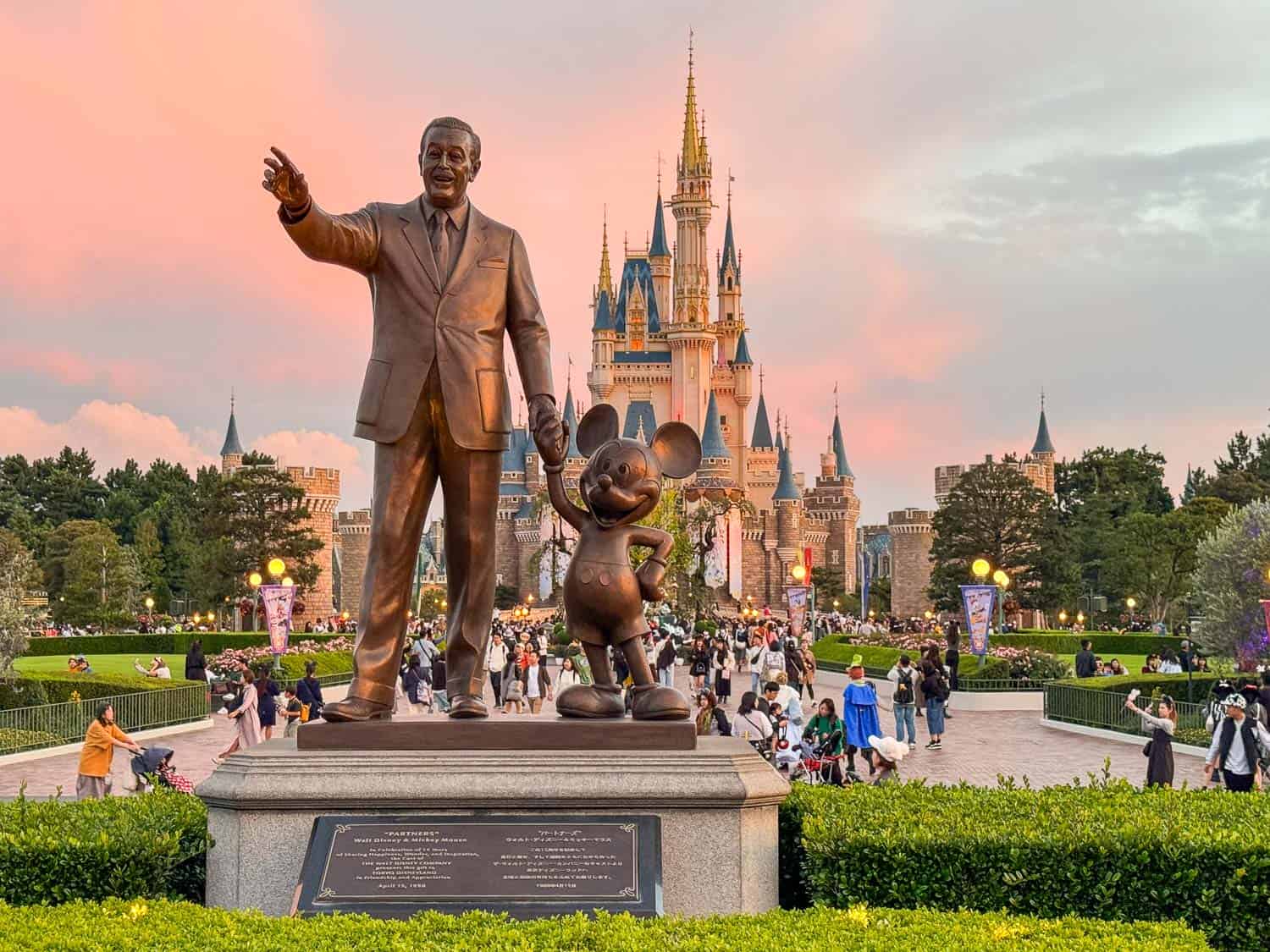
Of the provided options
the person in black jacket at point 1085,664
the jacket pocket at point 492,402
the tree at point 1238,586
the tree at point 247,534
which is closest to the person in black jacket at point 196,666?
the person in black jacket at point 1085,664

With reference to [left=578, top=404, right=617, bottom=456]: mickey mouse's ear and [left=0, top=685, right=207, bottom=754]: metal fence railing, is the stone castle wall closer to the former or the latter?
[left=0, top=685, right=207, bottom=754]: metal fence railing

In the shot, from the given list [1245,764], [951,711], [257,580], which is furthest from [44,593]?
[1245,764]

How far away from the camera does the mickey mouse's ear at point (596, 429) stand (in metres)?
7.81

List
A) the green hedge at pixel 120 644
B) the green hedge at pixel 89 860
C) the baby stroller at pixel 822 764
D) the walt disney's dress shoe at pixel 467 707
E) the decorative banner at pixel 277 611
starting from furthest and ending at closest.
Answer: the green hedge at pixel 120 644
the decorative banner at pixel 277 611
the baby stroller at pixel 822 764
the walt disney's dress shoe at pixel 467 707
the green hedge at pixel 89 860

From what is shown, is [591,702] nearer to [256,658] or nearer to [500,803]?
[500,803]

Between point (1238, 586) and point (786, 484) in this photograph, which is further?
point (786, 484)

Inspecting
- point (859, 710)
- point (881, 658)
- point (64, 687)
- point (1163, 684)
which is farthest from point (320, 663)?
point (859, 710)

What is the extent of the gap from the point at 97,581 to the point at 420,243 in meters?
51.3

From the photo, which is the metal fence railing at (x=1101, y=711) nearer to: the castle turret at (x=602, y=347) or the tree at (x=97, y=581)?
the tree at (x=97, y=581)

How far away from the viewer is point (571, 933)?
530 cm

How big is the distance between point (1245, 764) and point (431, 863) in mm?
8824

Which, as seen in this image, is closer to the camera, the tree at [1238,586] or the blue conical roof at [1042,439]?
the tree at [1238,586]

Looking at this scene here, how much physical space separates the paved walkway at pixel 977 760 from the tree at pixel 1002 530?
3362 centimetres

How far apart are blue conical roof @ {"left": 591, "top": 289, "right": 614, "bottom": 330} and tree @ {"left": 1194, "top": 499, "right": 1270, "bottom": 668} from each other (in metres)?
85.7
